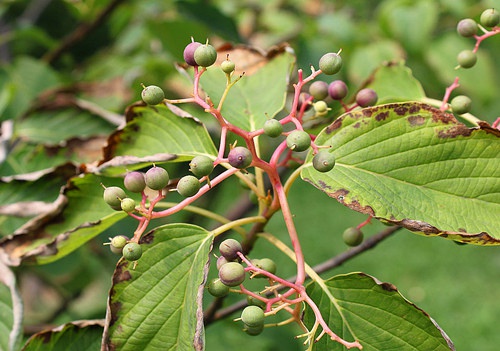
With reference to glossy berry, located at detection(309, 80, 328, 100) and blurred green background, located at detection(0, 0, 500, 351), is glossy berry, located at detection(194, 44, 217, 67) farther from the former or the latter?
blurred green background, located at detection(0, 0, 500, 351)

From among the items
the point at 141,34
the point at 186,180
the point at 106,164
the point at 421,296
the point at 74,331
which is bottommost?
the point at 421,296

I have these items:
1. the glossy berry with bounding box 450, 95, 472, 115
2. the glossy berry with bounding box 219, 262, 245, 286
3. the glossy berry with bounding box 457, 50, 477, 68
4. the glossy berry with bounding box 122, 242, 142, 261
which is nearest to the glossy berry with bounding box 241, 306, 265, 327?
the glossy berry with bounding box 219, 262, 245, 286

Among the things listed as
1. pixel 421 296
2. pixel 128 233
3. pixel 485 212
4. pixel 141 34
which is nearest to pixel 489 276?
pixel 421 296

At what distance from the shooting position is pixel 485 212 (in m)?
0.74

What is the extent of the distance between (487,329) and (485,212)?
3206mm

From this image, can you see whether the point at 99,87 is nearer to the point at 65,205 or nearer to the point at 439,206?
the point at 65,205

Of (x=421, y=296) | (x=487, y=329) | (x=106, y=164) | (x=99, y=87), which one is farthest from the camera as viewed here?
(x=421, y=296)

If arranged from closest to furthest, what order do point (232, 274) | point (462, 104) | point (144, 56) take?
point (232, 274), point (462, 104), point (144, 56)

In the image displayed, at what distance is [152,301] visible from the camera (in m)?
0.76

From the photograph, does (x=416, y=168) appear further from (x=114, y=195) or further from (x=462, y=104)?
(x=114, y=195)

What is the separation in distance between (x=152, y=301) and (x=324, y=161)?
0.92ft

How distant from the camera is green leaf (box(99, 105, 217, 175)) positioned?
0.90 metres

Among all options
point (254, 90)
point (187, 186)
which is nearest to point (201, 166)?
point (187, 186)

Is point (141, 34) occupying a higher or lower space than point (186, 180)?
lower
